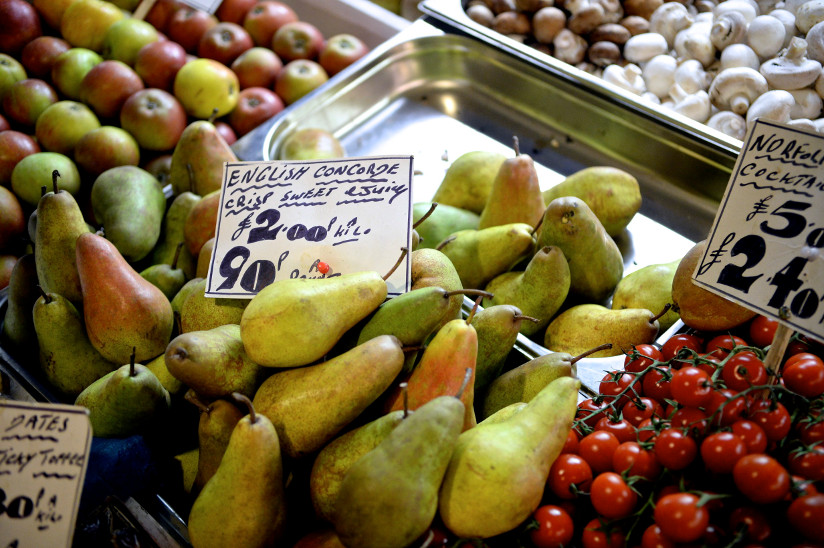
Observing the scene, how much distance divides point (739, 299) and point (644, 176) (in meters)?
1.21

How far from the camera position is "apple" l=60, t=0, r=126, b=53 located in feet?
7.84

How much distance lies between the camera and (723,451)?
79cm

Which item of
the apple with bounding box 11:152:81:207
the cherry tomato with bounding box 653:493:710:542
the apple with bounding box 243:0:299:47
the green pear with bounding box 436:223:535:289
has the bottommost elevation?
the apple with bounding box 11:152:81:207

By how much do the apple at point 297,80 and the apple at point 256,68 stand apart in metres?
0.04

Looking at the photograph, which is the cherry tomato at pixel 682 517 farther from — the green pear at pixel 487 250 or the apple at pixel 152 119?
the apple at pixel 152 119

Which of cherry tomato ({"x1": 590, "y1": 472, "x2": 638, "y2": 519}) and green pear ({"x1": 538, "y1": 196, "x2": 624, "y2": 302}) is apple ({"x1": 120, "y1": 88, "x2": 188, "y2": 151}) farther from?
cherry tomato ({"x1": 590, "y1": 472, "x2": 638, "y2": 519})

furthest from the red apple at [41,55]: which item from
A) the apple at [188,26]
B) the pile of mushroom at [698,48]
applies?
the pile of mushroom at [698,48]

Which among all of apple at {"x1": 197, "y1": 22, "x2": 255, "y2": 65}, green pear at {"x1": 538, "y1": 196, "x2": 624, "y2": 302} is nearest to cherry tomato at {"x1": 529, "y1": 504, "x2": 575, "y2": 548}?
green pear at {"x1": 538, "y1": 196, "x2": 624, "y2": 302}

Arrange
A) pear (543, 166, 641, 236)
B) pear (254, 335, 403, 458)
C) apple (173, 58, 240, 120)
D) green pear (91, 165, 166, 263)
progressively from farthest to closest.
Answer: apple (173, 58, 240, 120), pear (543, 166, 641, 236), green pear (91, 165, 166, 263), pear (254, 335, 403, 458)

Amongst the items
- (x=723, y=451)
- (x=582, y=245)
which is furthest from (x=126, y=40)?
(x=723, y=451)

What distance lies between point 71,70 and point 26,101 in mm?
198

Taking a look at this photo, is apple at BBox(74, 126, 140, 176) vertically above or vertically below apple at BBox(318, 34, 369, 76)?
below

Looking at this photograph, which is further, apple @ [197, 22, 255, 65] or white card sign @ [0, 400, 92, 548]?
apple @ [197, 22, 255, 65]

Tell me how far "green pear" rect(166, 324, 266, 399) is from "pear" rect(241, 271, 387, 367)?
65 mm
